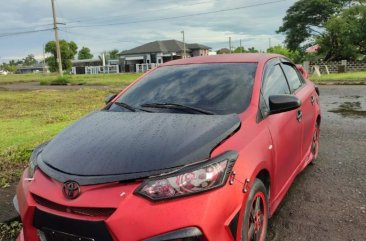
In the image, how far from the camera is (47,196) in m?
2.56

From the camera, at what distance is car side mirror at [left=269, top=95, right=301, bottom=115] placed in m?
3.55

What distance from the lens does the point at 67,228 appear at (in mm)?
2410

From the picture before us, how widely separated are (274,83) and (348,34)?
1404 inches

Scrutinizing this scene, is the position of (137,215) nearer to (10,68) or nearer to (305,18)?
(305,18)

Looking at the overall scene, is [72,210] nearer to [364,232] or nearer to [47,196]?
[47,196]

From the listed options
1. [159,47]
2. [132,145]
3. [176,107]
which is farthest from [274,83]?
[159,47]

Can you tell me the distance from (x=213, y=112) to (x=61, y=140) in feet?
4.13

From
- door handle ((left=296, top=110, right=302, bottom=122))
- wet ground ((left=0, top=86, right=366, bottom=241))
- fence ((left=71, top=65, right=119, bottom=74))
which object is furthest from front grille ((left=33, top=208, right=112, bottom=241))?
fence ((left=71, top=65, right=119, bottom=74))

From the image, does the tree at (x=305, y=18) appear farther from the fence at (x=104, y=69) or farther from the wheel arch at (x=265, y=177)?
the wheel arch at (x=265, y=177)

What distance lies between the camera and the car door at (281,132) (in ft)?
11.6

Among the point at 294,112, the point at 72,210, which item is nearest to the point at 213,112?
the point at 294,112

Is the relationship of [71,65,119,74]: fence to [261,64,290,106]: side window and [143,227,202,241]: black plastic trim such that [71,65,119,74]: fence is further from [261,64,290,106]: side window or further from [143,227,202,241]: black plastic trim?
[143,227,202,241]: black plastic trim

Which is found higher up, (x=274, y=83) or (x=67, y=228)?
(x=274, y=83)

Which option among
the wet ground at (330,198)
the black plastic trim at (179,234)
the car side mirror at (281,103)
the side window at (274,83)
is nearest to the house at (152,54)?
the wet ground at (330,198)
